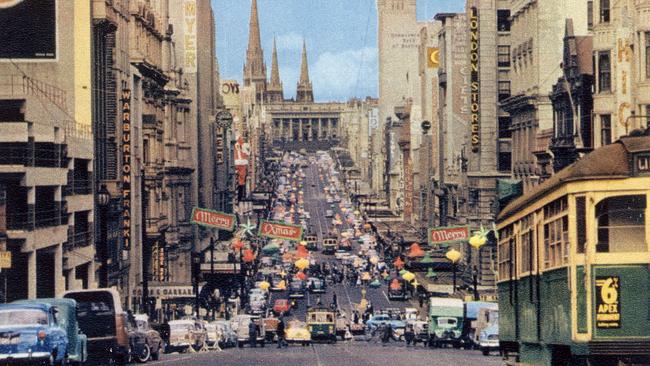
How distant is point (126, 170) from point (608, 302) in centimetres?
6899

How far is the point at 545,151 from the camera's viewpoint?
85625mm

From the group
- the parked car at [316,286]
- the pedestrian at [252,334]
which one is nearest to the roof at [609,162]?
the pedestrian at [252,334]

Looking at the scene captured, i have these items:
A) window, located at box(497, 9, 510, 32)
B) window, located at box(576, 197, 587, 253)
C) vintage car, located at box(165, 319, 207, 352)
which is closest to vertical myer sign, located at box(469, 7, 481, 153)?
window, located at box(497, 9, 510, 32)

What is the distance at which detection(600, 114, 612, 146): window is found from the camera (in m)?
65.9

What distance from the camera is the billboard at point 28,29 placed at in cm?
7012

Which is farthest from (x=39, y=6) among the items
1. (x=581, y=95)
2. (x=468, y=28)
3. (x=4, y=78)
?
(x=468, y=28)

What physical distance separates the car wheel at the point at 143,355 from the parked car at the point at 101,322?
437 centimetres

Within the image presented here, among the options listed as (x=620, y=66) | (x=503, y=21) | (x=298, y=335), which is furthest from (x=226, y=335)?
(x=503, y=21)

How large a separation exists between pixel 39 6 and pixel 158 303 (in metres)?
26.1

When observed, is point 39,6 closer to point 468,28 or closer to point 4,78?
point 4,78

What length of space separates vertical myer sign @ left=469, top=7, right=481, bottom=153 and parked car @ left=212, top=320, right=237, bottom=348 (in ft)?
162

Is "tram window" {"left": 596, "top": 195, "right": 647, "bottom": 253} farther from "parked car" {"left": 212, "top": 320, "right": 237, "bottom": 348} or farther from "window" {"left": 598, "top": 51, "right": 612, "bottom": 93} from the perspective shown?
"parked car" {"left": 212, "top": 320, "right": 237, "bottom": 348}

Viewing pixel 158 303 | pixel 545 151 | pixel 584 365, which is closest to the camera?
pixel 584 365

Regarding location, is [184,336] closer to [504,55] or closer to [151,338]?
[151,338]
